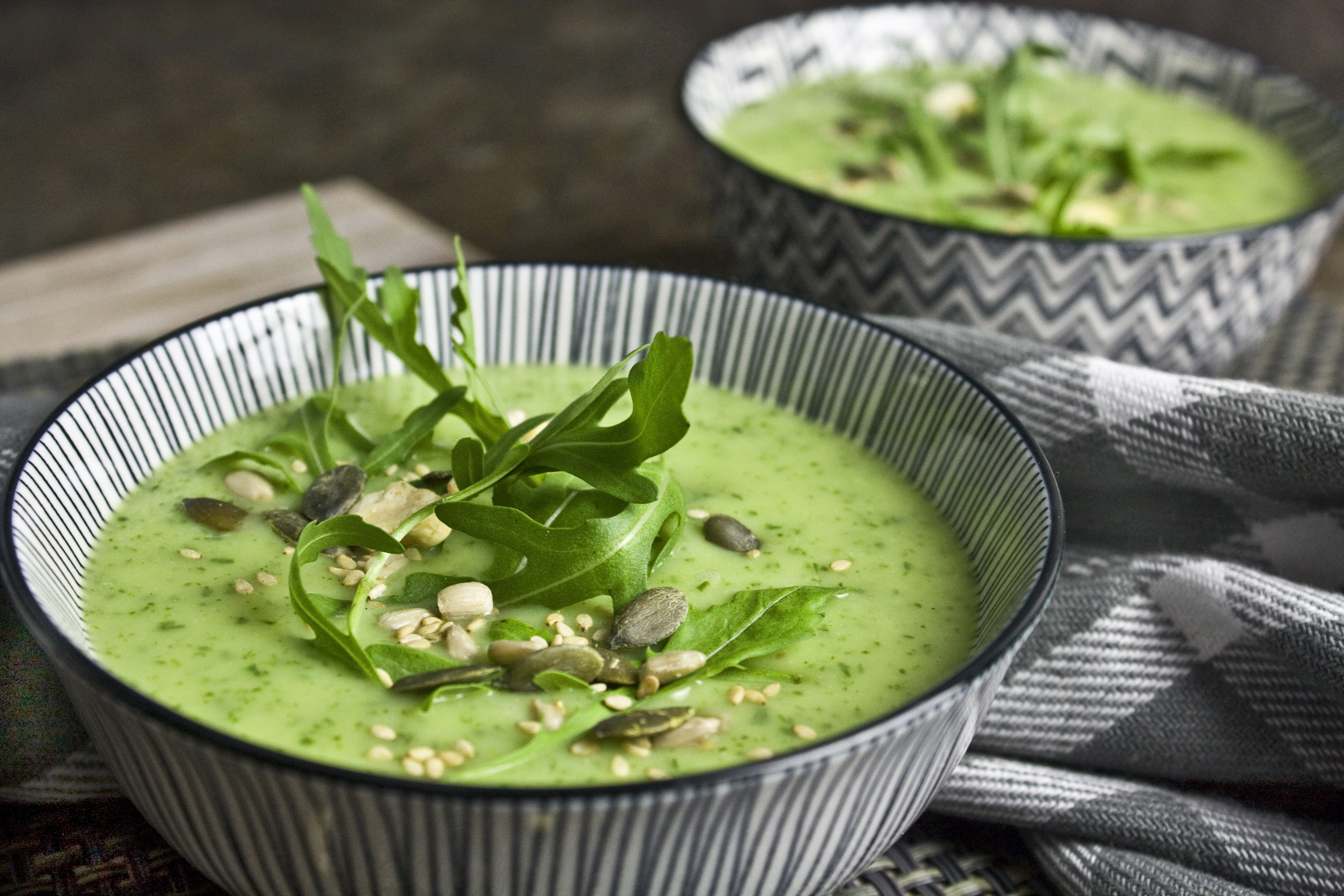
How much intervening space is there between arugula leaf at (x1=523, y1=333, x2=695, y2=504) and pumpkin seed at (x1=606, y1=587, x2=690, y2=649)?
0.32 feet

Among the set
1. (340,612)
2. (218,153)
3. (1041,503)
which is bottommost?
(218,153)

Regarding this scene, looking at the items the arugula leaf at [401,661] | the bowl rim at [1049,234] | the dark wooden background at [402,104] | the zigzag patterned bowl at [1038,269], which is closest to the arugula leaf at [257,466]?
the arugula leaf at [401,661]

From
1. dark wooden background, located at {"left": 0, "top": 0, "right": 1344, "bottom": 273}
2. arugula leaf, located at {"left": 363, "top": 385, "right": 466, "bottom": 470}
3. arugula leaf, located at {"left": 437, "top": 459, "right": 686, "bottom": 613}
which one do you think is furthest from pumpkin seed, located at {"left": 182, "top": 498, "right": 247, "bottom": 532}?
dark wooden background, located at {"left": 0, "top": 0, "right": 1344, "bottom": 273}

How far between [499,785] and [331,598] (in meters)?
0.40

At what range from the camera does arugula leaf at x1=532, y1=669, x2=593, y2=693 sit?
126 centimetres

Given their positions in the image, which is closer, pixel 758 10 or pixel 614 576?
pixel 614 576

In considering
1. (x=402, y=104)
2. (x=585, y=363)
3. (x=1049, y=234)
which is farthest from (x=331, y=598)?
(x=402, y=104)

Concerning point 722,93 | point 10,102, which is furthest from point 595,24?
point 722,93

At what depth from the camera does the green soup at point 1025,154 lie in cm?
252

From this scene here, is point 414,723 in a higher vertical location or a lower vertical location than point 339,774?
lower

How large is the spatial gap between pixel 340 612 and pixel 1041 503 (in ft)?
2.38

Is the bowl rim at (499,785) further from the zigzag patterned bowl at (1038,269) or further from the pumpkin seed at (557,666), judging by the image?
the zigzag patterned bowl at (1038,269)

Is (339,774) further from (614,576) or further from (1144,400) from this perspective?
(1144,400)

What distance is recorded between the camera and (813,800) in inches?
42.6
